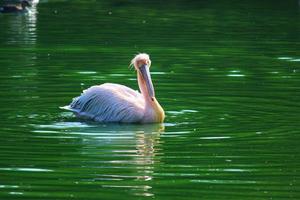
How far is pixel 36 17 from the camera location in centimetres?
3195

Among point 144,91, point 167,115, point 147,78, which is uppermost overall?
point 147,78

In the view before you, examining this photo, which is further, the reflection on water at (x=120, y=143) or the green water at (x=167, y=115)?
the reflection on water at (x=120, y=143)

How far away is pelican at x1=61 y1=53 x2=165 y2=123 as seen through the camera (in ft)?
46.0

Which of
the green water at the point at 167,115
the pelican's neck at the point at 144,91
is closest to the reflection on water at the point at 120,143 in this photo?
the green water at the point at 167,115

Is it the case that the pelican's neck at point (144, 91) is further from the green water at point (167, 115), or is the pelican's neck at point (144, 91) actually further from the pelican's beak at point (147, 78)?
the green water at point (167, 115)

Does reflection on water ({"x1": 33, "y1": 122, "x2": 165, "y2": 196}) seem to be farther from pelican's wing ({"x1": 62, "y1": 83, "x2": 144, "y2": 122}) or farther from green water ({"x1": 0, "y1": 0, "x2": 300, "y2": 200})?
pelican's wing ({"x1": 62, "y1": 83, "x2": 144, "y2": 122})

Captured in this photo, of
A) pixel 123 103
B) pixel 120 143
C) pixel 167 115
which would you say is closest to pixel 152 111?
pixel 123 103

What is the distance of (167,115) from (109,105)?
74 centimetres

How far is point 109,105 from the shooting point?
14266 mm

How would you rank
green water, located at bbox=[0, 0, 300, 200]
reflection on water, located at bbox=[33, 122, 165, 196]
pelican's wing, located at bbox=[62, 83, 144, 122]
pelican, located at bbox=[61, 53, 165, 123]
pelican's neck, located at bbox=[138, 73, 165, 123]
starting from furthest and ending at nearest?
pelican's wing, located at bbox=[62, 83, 144, 122], pelican, located at bbox=[61, 53, 165, 123], pelican's neck, located at bbox=[138, 73, 165, 123], reflection on water, located at bbox=[33, 122, 165, 196], green water, located at bbox=[0, 0, 300, 200]

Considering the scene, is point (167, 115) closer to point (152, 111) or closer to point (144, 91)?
point (144, 91)

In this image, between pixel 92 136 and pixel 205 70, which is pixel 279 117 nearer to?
pixel 92 136

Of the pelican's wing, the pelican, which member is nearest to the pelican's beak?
the pelican

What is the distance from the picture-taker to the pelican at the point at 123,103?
14023 millimetres
